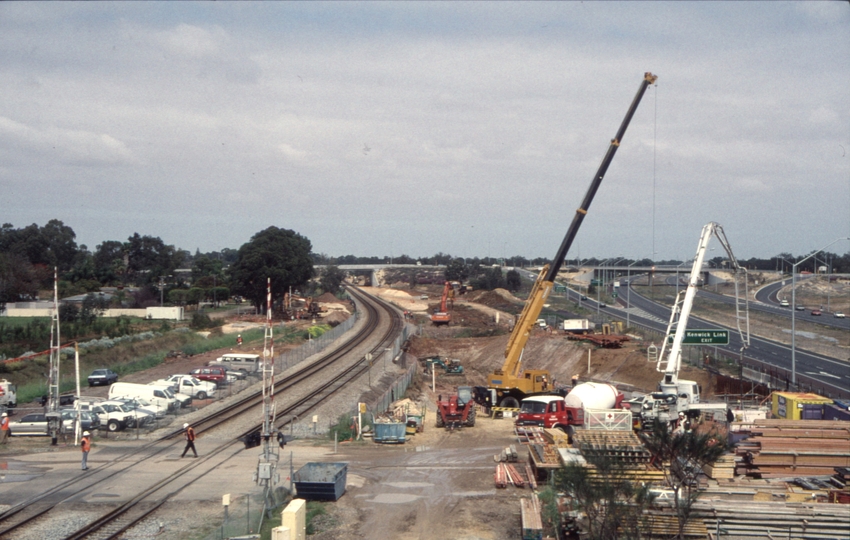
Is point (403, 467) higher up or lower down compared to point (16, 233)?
lower down

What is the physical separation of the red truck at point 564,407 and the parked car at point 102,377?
90.4 ft

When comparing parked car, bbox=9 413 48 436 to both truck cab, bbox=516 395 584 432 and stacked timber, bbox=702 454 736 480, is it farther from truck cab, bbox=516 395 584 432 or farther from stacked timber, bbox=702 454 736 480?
stacked timber, bbox=702 454 736 480

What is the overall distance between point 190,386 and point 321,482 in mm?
22733

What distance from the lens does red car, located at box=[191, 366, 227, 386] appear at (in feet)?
151

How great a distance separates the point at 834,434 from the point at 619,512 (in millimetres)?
13801

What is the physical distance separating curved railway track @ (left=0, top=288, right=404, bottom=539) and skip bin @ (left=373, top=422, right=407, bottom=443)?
543 cm

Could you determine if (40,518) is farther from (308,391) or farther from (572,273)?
(572,273)

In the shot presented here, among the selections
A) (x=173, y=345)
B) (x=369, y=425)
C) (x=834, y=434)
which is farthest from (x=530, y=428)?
(x=173, y=345)

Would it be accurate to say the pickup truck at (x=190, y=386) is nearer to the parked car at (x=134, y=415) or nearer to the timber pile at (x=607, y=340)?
the parked car at (x=134, y=415)

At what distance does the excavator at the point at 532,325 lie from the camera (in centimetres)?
3672

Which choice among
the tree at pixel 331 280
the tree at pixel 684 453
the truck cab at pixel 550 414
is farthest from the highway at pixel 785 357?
the tree at pixel 331 280

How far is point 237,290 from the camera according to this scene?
300 feet

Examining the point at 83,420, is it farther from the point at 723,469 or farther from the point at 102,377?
the point at 723,469

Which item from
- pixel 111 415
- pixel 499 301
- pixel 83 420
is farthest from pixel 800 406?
pixel 499 301
